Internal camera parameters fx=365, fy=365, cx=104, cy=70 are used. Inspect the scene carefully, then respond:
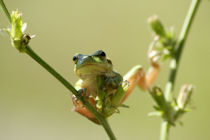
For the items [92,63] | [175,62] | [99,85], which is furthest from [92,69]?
[175,62]

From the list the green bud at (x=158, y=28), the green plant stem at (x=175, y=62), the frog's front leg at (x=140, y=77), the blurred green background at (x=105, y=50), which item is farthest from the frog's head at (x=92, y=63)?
the blurred green background at (x=105, y=50)

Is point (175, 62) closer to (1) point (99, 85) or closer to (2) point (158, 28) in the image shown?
(2) point (158, 28)

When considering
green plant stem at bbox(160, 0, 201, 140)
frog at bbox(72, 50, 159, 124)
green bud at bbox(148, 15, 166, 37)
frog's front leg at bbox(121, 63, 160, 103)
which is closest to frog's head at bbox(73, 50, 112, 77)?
frog at bbox(72, 50, 159, 124)

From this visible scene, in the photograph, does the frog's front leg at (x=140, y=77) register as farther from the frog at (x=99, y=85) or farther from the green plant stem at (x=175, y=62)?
the frog at (x=99, y=85)

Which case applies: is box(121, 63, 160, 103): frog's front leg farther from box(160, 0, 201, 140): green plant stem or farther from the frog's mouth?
the frog's mouth

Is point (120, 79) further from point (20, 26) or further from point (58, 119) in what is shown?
point (58, 119)

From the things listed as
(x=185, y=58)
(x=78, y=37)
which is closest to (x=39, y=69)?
(x=78, y=37)

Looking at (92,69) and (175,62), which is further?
(175,62)
